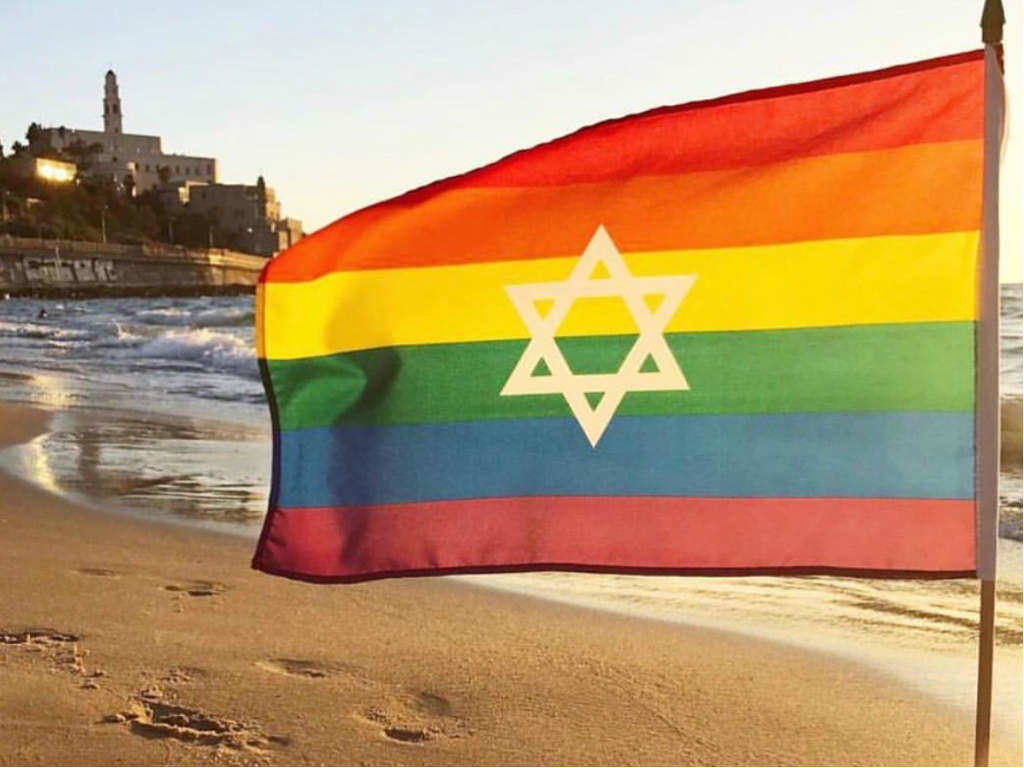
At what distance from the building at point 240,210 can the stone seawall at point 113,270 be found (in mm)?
10234

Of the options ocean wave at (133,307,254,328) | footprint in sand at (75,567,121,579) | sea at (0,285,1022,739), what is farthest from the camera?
ocean wave at (133,307,254,328)

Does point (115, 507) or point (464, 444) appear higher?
point (464, 444)

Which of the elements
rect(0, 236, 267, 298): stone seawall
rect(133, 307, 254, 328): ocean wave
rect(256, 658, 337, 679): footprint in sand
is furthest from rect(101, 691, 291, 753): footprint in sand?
rect(0, 236, 267, 298): stone seawall

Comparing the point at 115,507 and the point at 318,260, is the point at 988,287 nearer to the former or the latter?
the point at 318,260

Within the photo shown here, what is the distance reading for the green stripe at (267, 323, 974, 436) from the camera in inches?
135

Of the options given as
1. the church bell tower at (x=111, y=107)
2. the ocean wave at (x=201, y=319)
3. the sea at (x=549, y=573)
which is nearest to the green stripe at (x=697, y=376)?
the sea at (x=549, y=573)

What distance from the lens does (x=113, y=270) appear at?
449ft

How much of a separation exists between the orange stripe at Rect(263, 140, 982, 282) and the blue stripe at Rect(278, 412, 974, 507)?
508 millimetres

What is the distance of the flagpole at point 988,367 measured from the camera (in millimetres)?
3205

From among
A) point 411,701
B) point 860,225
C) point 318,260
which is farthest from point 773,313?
point 411,701

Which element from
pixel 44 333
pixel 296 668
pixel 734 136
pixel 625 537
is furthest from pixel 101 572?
pixel 44 333

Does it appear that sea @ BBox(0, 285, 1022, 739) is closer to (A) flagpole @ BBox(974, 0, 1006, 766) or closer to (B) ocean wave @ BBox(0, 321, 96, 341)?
(A) flagpole @ BBox(974, 0, 1006, 766)

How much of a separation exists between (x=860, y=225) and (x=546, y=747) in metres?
2.42

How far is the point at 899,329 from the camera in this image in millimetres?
3449
